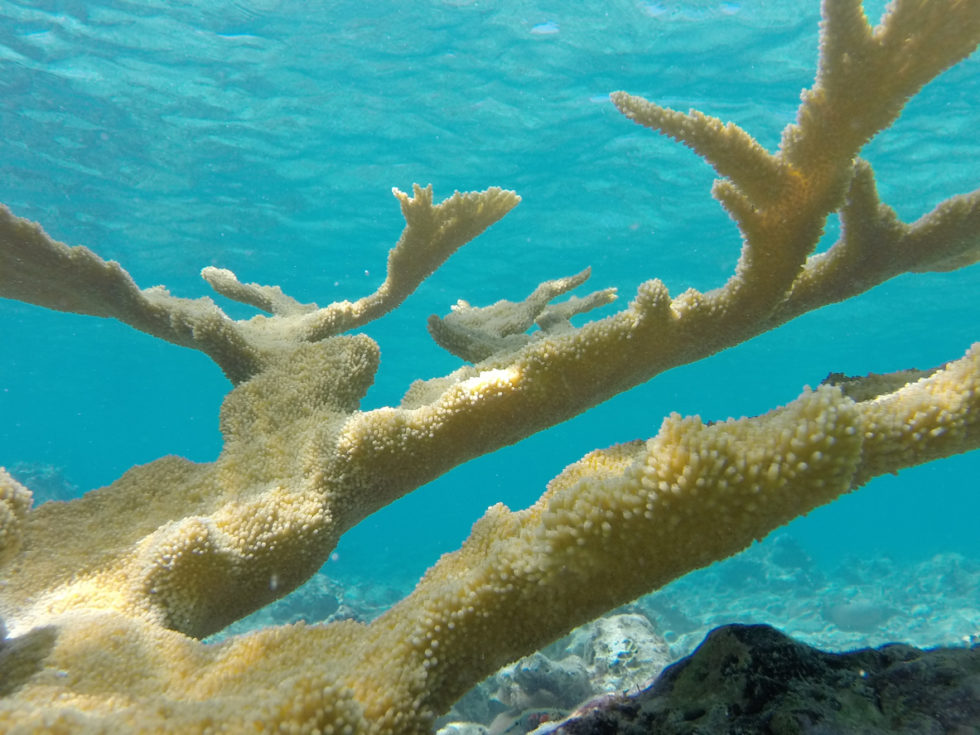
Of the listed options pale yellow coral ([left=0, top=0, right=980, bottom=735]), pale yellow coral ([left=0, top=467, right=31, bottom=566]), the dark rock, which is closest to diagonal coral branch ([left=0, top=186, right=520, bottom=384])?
pale yellow coral ([left=0, top=0, right=980, bottom=735])

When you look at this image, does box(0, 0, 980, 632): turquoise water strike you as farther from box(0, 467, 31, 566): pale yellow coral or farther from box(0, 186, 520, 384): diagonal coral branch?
box(0, 467, 31, 566): pale yellow coral

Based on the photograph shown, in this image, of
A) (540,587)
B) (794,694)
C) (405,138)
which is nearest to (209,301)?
(540,587)

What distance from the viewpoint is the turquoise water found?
14.8 meters

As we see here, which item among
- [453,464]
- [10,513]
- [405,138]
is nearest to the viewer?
[10,513]

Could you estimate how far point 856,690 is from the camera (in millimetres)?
1567

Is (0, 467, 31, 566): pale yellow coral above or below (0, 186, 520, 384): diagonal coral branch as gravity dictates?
below

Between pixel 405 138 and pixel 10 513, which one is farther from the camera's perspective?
pixel 405 138

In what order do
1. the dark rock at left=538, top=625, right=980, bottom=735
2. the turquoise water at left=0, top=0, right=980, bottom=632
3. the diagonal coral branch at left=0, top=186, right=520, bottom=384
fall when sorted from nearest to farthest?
the dark rock at left=538, top=625, right=980, bottom=735, the diagonal coral branch at left=0, top=186, right=520, bottom=384, the turquoise water at left=0, top=0, right=980, bottom=632

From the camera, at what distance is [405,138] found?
18703 millimetres

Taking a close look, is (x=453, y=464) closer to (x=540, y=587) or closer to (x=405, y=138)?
(x=540, y=587)

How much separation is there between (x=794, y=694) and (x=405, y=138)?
63.3ft

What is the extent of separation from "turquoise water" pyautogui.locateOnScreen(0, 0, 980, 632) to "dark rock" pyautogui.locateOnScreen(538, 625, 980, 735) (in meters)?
15.8

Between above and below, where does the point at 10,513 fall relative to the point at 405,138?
below

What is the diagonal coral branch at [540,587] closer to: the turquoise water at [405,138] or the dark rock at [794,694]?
the dark rock at [794,694]
